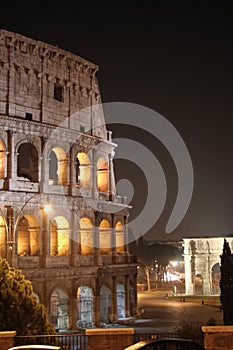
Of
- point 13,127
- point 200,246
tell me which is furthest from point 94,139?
point 200,246

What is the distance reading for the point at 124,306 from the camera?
3597cm

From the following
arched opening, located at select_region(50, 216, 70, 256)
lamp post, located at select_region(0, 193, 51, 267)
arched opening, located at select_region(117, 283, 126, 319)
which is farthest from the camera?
arched opening, located at select_region(117, 283, 126, 319)

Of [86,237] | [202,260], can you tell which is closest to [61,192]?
[86,237]

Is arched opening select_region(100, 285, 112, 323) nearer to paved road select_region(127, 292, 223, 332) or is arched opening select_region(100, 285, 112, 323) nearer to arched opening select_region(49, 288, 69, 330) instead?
paved road select_region(127, 292, 223, 332)

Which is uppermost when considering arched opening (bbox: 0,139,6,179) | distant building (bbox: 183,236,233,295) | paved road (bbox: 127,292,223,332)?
arched opening (bbox: 0,139,6,179)

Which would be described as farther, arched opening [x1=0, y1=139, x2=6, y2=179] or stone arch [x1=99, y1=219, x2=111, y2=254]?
stone arch [x1=99, y1=219, x2=111, y2=254]

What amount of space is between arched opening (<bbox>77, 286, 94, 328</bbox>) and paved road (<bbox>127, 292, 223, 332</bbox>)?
2.86 meters

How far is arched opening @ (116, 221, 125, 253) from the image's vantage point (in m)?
37.8

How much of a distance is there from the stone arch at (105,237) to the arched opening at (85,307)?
3303 millimetres

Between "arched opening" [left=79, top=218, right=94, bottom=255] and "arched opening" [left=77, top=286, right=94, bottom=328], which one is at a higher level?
"arched opening" [left=79, top=218, right=94, bottom=255]

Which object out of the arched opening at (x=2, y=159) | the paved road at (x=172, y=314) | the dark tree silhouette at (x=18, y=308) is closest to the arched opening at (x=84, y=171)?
the arched opening at (x=2, y=159)

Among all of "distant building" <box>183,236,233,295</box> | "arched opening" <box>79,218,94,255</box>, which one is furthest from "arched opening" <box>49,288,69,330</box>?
"distant building" <box>183,236,233,295</box>

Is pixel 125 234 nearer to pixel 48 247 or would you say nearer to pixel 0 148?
pixel 48 247

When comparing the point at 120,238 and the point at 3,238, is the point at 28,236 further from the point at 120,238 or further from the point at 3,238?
the point at 120,238
